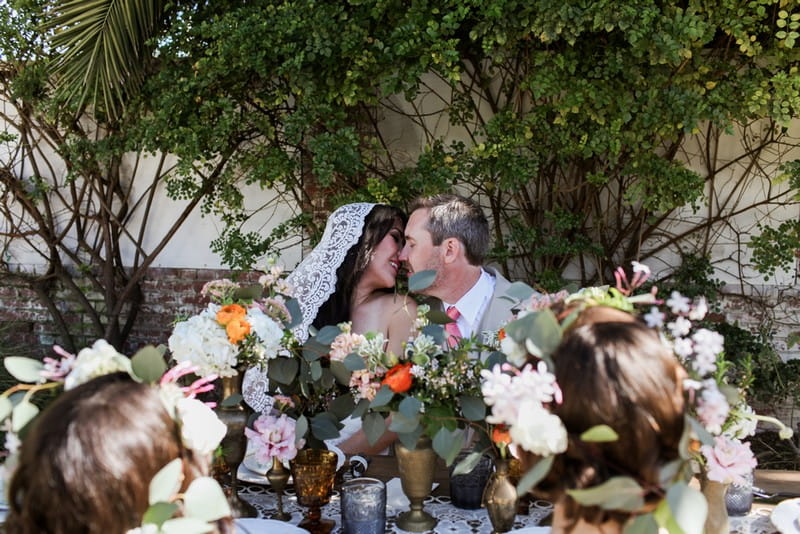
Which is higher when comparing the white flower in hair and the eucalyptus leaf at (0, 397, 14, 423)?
the white flower in hair

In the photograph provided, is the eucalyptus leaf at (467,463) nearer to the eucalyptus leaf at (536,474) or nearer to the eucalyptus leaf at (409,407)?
the eucalyptus leaf at (409,407)

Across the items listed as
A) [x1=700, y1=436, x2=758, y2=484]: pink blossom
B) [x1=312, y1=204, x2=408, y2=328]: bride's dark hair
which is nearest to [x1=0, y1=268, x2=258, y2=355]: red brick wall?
[x1=312, y1=204, x2=408, y2=328]: bride's dark hair

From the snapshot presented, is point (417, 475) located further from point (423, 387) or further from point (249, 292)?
point (249, 292)

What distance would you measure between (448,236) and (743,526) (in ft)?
4.66

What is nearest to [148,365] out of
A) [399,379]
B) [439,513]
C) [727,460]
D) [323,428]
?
[399,379]

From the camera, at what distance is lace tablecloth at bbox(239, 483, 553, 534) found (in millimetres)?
1597

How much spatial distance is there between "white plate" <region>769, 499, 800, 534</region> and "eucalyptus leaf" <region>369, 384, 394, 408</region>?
845 mm

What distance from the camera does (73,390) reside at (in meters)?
0.89

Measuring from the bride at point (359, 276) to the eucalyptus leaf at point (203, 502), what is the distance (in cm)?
164

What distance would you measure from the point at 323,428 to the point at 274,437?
0.11m

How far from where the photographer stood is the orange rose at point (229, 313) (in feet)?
4.89

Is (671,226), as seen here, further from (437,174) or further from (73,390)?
(73,390)

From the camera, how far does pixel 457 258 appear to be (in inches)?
108

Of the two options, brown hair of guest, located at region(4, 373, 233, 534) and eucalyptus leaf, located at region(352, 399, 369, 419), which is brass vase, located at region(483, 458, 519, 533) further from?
brown hair of guest, located at region(4, 373, 233, 534)
